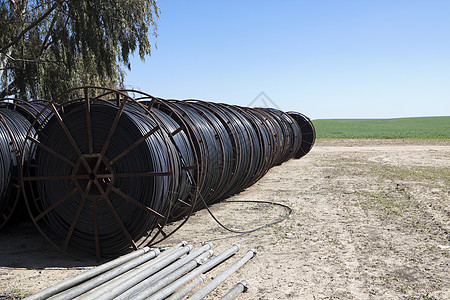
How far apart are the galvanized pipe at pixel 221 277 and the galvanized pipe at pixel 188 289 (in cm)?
16

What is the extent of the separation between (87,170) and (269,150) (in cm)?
754

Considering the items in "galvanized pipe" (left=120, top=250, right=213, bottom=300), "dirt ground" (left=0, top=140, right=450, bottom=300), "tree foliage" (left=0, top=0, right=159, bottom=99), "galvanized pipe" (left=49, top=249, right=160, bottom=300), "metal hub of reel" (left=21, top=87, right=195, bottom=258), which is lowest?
"dirt ground" (left=0, top=140, right=450, bottom=300)

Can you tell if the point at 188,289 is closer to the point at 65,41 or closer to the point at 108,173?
the point at 108,173

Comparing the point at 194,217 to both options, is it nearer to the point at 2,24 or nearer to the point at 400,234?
the point at 400,234

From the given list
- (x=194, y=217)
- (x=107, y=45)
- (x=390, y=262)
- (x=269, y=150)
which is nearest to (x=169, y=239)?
(x=194, y=217)

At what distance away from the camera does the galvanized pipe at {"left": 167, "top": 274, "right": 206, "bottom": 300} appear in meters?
4.65

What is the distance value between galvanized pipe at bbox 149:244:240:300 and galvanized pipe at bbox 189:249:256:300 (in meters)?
0.25

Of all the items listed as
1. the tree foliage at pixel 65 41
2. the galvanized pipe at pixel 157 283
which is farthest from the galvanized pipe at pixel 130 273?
the tree foliage at pixel 65 41

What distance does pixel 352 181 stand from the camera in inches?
519

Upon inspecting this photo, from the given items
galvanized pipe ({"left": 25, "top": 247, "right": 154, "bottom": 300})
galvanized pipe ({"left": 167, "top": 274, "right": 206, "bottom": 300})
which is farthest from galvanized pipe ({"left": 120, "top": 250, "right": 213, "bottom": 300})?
galvanized pipe ({"left": 25, "top": 247, "right": 154, "bottom": 300})

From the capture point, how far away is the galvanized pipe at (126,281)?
14.5 feet

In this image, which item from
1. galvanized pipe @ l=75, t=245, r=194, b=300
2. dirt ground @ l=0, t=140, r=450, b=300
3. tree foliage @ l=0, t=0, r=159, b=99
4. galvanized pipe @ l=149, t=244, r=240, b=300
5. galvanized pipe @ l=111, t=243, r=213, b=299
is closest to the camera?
galvanized pipe @ l=75, t=245, r=194, b=300

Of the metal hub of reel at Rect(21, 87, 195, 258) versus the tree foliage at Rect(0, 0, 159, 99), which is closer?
the metal hub of reel at Rect(21, 87, 195, 258)

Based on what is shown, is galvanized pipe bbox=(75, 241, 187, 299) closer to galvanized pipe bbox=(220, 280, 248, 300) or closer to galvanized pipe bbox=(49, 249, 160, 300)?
galvanized pipe bbox=(49, 249, 160, 300)
